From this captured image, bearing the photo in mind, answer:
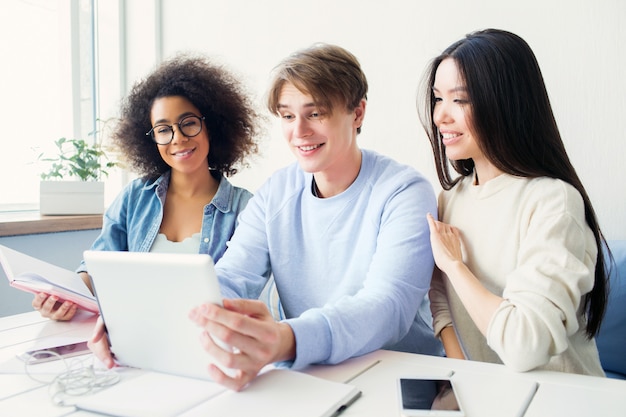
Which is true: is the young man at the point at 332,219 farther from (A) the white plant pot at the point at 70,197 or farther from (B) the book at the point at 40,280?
(A) the white plant pot at the point at 70,197

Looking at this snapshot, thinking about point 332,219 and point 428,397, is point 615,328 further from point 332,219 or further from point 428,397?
point 428,397

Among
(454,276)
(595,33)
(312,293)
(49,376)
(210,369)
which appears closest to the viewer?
(210,369)

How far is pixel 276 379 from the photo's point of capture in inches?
31.2

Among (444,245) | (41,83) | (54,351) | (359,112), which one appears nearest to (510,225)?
(444,245)

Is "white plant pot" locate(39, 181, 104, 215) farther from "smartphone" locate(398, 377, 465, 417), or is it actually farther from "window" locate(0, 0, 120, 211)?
"smartphone" locate(398, 377, 465, 417)

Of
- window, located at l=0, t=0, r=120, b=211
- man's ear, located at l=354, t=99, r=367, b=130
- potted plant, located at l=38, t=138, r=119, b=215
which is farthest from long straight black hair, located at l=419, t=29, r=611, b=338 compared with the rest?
window, located at l=0, t=0, r=120, b=211

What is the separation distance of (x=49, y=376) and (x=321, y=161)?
73 centimetres

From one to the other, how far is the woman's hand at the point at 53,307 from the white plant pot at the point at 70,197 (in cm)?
105

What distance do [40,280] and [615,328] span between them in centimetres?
141

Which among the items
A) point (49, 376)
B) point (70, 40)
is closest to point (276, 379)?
point (49, 376)

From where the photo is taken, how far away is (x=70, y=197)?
2184 mm

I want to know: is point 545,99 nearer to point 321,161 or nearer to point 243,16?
point 321,161

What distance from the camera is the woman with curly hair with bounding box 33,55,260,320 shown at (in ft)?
5.43

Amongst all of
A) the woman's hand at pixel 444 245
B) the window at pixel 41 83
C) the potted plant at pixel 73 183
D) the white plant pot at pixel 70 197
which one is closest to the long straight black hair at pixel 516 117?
the woman's hand at pixel 444 245
